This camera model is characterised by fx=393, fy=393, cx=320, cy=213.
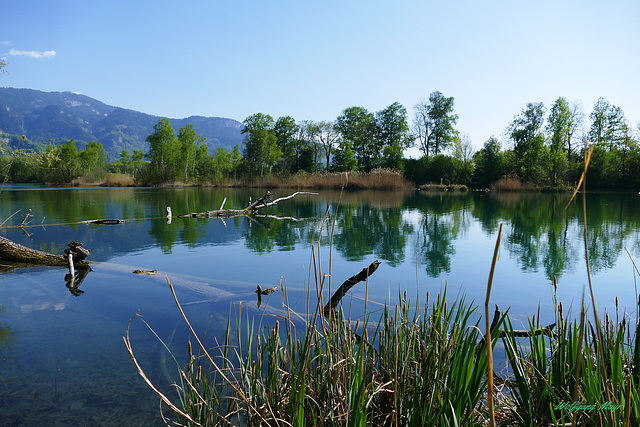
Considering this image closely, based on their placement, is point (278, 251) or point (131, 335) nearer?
point (131, 335)

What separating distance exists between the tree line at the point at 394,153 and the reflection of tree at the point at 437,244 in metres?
28.2

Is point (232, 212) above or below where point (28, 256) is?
above

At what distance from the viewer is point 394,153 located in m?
46.4

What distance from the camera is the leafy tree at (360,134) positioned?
51.5 meters

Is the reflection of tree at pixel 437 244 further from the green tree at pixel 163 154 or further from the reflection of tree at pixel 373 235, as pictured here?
the green tree at pixel 163 154

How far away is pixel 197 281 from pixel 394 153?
139 ft

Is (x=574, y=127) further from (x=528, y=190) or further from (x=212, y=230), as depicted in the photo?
(x=212, y=230)

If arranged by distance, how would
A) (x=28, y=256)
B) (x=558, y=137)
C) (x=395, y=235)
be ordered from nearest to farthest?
1. (x=28, y=256)
2. (x=395, y=235)
3. (x=558, y=137)

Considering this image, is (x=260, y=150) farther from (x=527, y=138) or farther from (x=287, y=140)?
(x=527, y=138)

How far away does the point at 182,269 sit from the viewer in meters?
7.34

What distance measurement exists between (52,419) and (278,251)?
250 inches

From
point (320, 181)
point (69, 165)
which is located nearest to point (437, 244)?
point (320, 181)

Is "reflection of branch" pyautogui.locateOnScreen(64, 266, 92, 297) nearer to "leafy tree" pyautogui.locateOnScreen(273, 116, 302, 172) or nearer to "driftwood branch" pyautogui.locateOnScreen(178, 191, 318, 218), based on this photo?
"driftwood branch" pyautogui.locateOnScreen(178, 191, 318, 218)

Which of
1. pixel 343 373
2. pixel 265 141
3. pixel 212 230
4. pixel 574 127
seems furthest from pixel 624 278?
pixel 265 141
